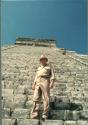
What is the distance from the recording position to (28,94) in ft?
48.0

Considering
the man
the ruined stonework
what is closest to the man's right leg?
the man

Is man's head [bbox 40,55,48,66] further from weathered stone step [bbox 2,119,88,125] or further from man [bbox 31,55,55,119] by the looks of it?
weathered stone step [bbox 2,119,88,125]

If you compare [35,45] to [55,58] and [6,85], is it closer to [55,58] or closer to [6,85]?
[55,58]

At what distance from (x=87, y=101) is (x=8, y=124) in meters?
3.23

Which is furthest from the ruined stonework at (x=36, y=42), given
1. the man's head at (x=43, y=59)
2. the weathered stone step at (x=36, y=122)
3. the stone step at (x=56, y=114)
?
the weathered stone step at (x=36, y=122)

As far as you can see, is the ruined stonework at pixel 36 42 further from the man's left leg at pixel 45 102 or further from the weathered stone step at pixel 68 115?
the weathered stone step at pixel 68 115

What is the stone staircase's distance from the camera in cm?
1261

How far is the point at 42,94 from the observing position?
42.7 feet

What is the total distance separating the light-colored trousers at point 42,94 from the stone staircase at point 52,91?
26 cm

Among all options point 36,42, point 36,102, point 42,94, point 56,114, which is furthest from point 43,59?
point 36,42

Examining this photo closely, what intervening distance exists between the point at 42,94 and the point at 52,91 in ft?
8.07

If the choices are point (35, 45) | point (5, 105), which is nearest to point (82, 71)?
point (5, 105)

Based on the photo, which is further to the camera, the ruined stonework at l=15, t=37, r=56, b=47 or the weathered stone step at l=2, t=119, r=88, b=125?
the ruined stonework at l=15, t=37, r=56, b=47

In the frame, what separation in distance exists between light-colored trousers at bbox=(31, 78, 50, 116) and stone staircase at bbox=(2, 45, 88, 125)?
26 centimetres
